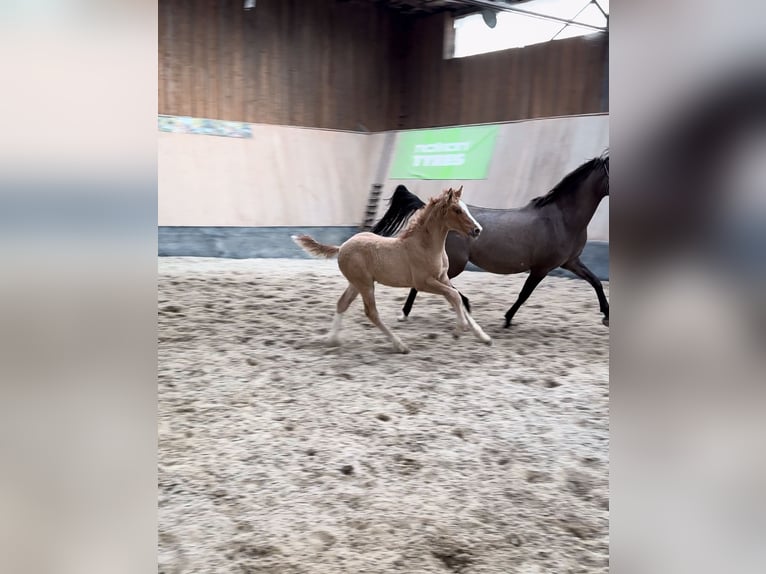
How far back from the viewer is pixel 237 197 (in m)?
7.83

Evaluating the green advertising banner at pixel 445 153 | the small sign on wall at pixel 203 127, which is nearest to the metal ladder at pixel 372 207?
the green advertising banner at pixel 445 153

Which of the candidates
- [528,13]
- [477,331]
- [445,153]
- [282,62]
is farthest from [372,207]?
[477,331]

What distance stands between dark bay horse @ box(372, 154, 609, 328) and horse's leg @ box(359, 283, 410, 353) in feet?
2.67

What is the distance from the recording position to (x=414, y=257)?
155 inches

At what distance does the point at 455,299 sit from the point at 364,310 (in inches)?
30.6

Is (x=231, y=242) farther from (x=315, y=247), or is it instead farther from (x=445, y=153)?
(x=315, y=247)

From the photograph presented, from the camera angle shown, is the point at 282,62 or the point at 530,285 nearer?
the point at 530,285

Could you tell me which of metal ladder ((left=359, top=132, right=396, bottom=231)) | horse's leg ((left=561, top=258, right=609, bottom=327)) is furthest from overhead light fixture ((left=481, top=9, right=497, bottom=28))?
horse's leg ((left=561, top=258, right=609, bottom=327))

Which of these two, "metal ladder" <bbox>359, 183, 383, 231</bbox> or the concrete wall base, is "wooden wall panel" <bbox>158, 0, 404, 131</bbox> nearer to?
"metal ladder" <bbox>359, 183, 383, 231</bbox>

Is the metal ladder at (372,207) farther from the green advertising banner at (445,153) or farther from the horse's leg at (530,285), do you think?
the horse's leg at (530,285)

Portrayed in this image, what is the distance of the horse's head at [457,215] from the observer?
384 cm

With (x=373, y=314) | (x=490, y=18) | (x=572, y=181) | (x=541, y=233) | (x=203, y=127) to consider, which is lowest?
(x=373, y=314)
